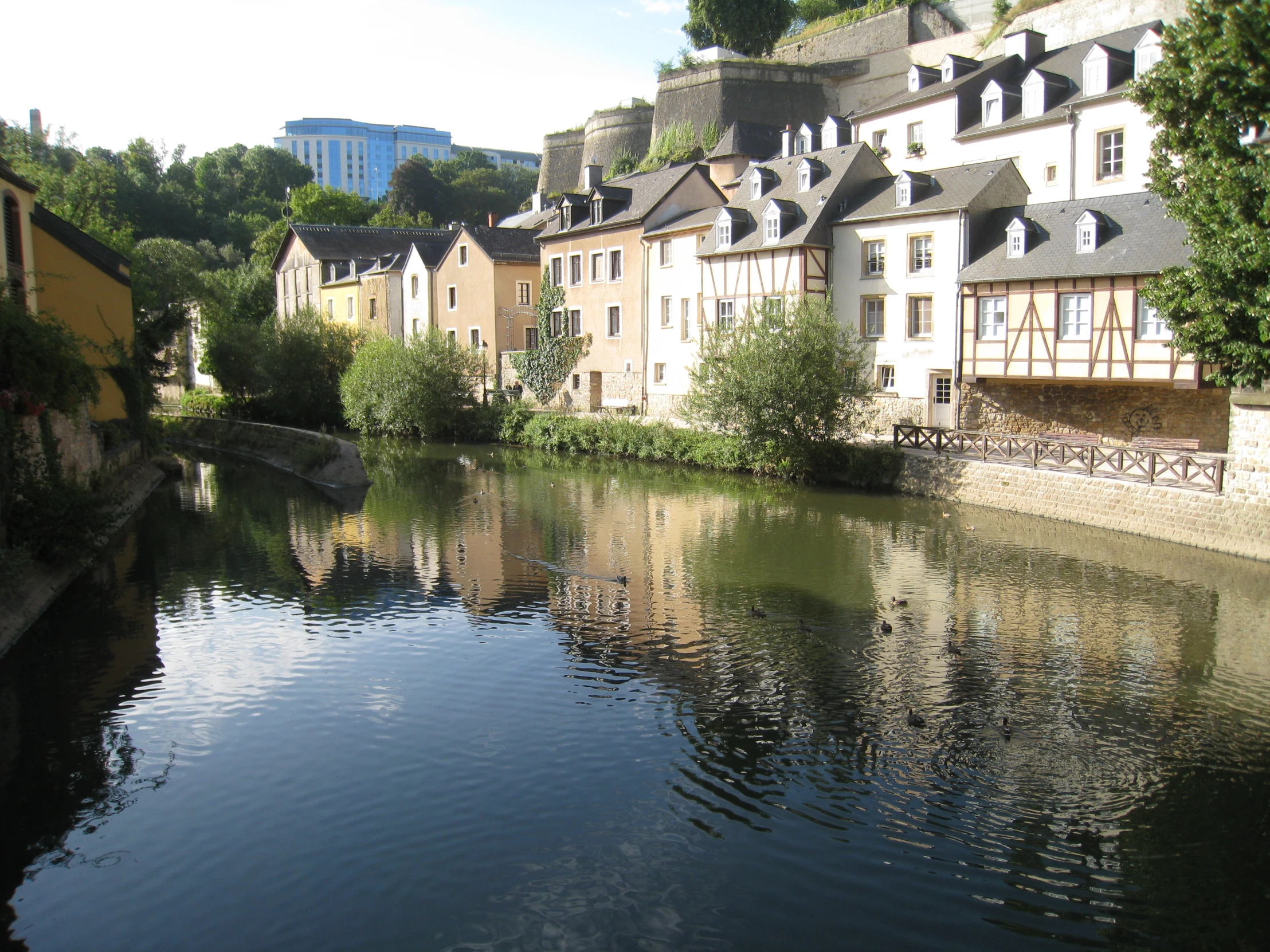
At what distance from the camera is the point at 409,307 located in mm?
49312

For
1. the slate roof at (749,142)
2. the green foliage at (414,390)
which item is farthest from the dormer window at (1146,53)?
the green foliage at (414,390)

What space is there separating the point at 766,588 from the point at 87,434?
44.8 feet

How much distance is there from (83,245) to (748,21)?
132 ft

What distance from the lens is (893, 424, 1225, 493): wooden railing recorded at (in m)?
17.9

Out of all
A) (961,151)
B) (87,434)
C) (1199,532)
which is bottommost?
(1199,532)

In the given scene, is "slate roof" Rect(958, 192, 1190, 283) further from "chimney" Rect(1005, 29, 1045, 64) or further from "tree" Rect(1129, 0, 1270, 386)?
"chimney" Rect(1005, 29, 1045, 64)

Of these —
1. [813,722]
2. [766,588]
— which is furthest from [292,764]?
[766,588]

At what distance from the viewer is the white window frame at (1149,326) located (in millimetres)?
21547

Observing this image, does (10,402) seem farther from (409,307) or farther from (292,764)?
(409,307)

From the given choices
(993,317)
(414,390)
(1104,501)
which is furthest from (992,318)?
(414,390)

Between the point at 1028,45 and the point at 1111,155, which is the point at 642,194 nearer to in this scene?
the point at 1028,45

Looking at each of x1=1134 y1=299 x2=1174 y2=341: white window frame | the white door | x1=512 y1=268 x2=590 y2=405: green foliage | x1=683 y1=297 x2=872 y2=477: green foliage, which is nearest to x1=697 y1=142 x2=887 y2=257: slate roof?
x1=683 y1=297 x2=872 y2=477: green foliage

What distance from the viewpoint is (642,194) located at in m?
37.6

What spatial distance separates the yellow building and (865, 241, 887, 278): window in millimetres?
19853
